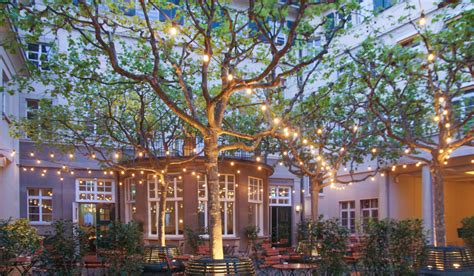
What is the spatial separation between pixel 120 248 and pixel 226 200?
35.7 ft

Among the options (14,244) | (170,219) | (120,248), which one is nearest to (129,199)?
(170,219)

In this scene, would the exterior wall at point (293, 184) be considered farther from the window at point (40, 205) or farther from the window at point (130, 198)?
the window at point (40, 205)

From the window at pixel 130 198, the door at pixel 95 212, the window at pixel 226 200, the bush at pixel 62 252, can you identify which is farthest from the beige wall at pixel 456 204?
the bush at pixel 62 252

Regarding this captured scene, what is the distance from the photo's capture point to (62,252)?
33.2 ft

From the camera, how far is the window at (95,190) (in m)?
23.5

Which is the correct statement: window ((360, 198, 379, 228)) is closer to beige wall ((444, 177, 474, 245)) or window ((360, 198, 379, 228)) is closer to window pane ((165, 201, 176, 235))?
beige wall ((444, 177, 474, 245))

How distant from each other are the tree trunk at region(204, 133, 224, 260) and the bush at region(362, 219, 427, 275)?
12.4ft

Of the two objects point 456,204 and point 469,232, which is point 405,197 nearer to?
point 456,204

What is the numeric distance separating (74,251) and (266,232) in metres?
13.5

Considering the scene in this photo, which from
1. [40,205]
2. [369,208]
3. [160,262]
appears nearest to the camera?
[160,262]

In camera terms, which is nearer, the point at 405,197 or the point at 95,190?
the point at 95,190

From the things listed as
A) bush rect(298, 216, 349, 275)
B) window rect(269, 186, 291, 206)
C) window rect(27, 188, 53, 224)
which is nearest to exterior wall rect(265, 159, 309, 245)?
window rect(269, 186, 291, 206)

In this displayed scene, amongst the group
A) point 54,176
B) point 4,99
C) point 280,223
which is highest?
point 4,99

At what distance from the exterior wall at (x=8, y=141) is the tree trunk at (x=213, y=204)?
28.6ft
